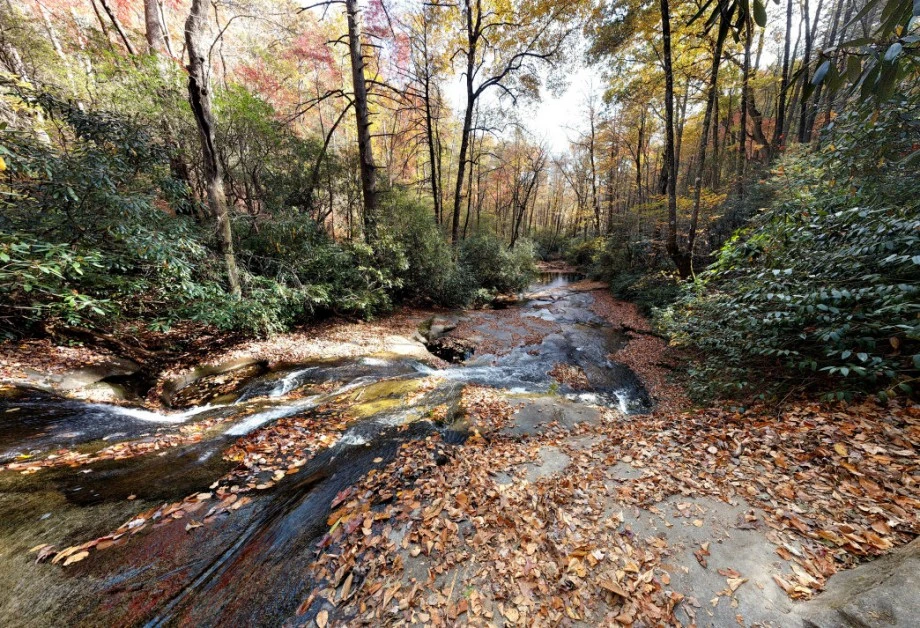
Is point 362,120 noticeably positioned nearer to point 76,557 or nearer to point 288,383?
point 288,383

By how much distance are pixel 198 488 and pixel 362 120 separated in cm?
953

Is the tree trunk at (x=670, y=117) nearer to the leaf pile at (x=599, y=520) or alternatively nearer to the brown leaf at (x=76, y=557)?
the leaf pile at (x=599, y=520)

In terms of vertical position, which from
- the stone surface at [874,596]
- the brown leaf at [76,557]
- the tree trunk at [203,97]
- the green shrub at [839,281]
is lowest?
the brown leaf at [76,557]

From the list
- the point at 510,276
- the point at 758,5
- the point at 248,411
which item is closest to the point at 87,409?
the point at 248,411

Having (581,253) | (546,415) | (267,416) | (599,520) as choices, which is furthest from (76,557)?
(581,253)

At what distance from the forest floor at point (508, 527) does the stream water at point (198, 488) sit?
0.06 feet

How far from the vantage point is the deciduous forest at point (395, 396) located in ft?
7.33

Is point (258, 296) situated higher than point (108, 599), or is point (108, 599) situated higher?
point (258, 296)

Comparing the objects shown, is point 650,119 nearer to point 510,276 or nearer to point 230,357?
point 510,276

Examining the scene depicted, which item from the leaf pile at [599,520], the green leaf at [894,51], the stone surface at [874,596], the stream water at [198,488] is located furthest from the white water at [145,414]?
the green leaf at [894,51]

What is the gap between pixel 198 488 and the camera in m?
3.36

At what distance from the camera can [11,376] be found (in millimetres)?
4422

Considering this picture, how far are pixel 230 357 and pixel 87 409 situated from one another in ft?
7.40

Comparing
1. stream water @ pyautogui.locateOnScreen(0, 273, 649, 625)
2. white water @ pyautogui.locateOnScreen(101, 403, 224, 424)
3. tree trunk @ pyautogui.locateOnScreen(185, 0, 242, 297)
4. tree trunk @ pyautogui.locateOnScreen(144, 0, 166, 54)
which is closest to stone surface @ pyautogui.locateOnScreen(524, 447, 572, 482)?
stream water @ pyautogui.locateOnScreen(0, 273, 649, 625)
